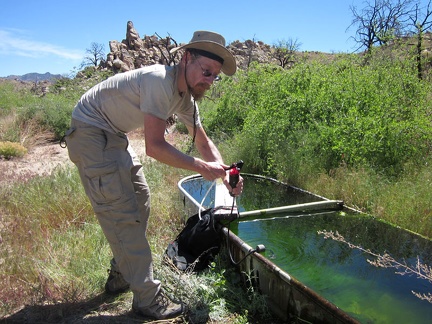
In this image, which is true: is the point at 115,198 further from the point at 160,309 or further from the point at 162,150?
the point at 160,309

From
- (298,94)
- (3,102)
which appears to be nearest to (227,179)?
(298,94)

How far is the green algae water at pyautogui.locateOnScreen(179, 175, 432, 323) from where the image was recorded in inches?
114

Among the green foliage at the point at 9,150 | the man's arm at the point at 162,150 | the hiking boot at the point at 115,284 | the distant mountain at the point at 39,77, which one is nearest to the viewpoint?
the man's arm at the point at 162,150

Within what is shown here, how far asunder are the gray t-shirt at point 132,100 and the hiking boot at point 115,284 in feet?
3.84

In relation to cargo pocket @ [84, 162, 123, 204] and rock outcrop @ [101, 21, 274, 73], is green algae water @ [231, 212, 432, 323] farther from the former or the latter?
rock outcrop @ [101, 21, 274, 73]

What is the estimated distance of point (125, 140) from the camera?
2682 millimetres

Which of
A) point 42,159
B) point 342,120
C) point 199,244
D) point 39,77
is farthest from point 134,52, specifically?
point 39,77

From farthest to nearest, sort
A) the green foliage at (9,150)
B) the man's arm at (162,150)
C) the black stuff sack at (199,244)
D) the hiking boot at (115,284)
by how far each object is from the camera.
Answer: the green foliage at (9,150)
the black stuff sack at (199,244)
the hiking boot at (115,284)
the man's arm at (162,150)

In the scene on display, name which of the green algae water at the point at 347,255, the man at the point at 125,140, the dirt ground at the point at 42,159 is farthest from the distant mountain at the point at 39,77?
the man at the point at 125,140

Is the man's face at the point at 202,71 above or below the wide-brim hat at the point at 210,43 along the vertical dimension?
below

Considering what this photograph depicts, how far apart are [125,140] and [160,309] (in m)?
1.23

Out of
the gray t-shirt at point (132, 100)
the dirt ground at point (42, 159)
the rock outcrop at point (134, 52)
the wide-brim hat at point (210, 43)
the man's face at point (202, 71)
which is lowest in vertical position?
the dirt ground at point (42, 159)

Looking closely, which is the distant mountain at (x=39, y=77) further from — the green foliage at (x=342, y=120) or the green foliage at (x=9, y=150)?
the green foliage at (x=342, y=120)

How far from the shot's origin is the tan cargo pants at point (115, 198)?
8.06 feet
